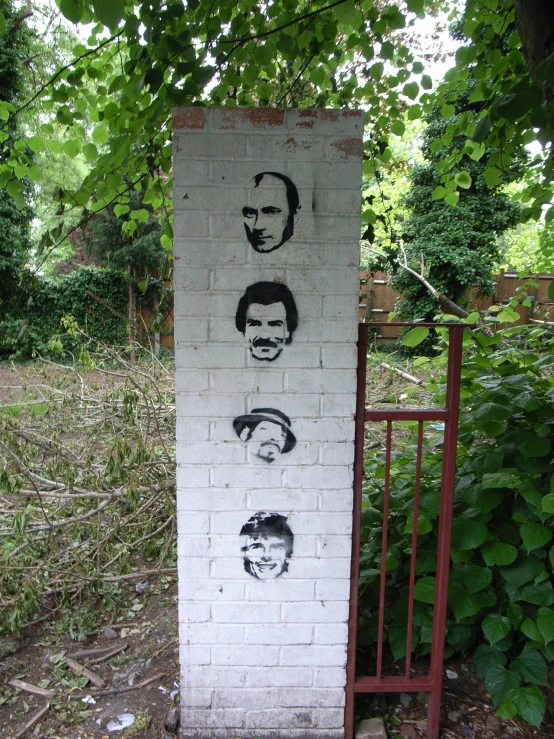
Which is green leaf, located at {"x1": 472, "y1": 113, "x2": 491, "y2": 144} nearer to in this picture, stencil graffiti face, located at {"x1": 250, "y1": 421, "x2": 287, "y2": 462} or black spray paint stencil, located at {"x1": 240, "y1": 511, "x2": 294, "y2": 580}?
stencil graffiti face, located at {"x1": 250, "y1": 421, "x2": 287, "y2": 462}

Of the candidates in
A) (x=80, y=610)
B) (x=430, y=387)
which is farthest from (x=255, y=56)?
(x=80, y=610)

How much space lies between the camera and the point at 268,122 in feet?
5.93

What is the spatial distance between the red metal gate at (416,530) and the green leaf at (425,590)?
0.31 ft

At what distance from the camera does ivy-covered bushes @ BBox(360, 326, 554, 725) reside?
2.14 meters

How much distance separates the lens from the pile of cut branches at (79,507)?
273cm

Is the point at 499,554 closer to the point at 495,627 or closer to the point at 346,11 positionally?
the point at 495,627

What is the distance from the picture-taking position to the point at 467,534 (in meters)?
2.20

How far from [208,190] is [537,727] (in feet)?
8.08

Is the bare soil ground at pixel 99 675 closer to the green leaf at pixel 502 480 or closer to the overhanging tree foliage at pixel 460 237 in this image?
the green leaf at pixel 502 480

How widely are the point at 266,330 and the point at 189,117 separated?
78 centimetres

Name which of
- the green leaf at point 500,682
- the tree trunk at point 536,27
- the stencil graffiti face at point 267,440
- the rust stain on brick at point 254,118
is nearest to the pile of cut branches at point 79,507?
the stencil graffiti face at point 267,440

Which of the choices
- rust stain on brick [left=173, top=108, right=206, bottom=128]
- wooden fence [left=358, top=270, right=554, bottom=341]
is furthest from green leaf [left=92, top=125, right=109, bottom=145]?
wooden fence [left=358, top=270, right=554, bottom=341]

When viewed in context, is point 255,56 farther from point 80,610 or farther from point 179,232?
point 80,610

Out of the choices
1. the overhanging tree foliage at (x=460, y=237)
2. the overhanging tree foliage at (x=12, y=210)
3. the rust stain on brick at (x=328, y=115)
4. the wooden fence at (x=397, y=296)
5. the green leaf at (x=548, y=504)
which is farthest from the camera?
the wooden fence at (x=397, y=296)
